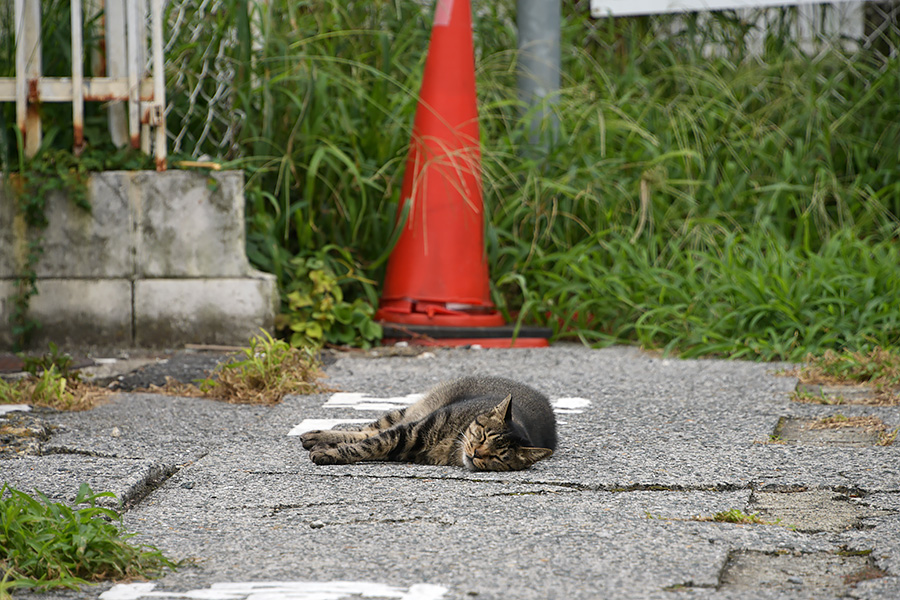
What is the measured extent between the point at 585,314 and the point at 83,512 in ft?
12.0

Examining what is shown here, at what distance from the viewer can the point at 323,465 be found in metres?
3.11

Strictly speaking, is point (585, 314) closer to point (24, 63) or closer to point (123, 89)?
point (123, 89)

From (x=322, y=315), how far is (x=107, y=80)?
1.54 meters

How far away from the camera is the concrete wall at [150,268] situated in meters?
5.02

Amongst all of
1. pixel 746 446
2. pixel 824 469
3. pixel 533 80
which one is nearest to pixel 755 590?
pixel 824 469

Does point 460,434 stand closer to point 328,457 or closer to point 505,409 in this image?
point 505,409

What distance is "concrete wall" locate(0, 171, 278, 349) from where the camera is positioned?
198 inches

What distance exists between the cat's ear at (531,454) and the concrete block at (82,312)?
2.72m

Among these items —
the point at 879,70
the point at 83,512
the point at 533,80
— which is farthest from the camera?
the point at 879,70

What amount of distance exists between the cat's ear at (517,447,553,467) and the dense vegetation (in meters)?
2.23

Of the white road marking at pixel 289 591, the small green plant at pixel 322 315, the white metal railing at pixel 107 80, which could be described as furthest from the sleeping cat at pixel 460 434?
the white metal railing at pixel 107 80

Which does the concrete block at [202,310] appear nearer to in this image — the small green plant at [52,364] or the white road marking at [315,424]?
the small green plant at [52,364]

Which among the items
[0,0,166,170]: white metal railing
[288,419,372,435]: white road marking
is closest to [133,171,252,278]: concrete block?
[0,0,166,170]: white metal railing

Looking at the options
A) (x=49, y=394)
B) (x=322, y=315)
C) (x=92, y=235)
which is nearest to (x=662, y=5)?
(x=322, y=315)
